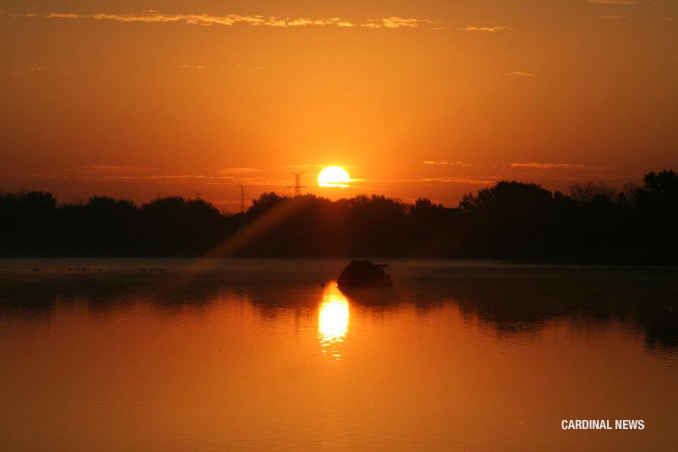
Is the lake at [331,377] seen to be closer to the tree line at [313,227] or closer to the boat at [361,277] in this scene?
the boat at [361,277]

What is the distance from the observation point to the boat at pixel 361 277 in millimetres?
51969

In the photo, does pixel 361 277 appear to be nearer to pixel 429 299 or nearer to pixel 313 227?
pixel 429 299

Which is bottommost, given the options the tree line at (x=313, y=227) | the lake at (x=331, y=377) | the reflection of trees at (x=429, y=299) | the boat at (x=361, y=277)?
the lake at (x=331, y=377)

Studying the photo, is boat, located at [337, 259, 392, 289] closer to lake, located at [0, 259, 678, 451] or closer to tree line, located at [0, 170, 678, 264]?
lake, located at [0, 259, 678, 451]

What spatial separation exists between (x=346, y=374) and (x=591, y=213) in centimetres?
10118

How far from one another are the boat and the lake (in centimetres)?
1648

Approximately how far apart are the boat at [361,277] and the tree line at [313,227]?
6302 cm

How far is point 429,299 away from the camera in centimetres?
3994

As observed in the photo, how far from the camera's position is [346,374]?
18.4 m

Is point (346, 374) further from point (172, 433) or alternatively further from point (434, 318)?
point (434, 318)

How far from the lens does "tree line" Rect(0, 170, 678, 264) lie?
123 metres

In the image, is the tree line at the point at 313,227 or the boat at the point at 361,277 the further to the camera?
the tree line at the point at 313,227

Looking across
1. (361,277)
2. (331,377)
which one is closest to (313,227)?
(361,277)

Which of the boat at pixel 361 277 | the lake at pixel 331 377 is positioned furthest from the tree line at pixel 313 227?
the lake at pixel 331 377
